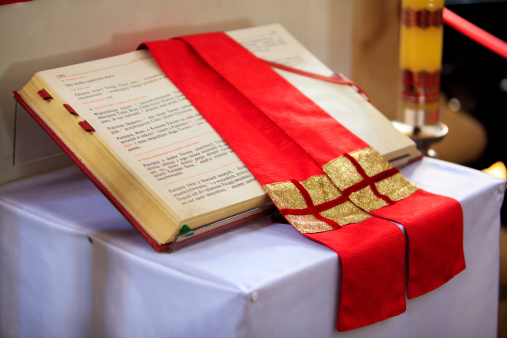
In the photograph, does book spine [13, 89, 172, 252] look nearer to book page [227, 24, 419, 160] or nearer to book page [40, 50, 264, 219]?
book page [40, 50, 264, 219]

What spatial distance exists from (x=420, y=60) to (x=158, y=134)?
2.04ft

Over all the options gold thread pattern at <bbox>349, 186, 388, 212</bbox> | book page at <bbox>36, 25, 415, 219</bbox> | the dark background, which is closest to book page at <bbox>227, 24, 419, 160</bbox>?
book page at <bbox>36, 25, 415, 219</bbox>

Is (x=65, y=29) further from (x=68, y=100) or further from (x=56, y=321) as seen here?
(x=56, y=321)

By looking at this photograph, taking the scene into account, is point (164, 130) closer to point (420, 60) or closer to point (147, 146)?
point (147, 146)

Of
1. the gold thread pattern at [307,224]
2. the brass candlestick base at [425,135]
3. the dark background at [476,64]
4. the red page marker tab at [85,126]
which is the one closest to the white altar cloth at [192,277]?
the gold thread pattern at [307,224]

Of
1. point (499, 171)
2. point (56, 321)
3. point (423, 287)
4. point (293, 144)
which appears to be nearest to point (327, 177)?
point (293, 144)

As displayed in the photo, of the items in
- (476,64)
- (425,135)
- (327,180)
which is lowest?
(476,64)

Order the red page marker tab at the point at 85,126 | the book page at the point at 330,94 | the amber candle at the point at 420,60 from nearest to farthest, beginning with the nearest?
the red page marker tab at the point at 85,126 < the book page at the point at 330,94 < the amber candle at the point at 420,60

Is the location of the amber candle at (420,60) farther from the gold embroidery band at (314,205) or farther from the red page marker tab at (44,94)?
the red page marker tab at (44,94)

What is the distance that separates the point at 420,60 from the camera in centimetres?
123

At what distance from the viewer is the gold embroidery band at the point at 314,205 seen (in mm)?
778

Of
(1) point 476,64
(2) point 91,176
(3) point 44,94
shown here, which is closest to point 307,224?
(2) point 91,176

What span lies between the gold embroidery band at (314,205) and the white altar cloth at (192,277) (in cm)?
2

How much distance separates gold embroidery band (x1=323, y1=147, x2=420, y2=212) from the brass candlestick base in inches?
12.9
